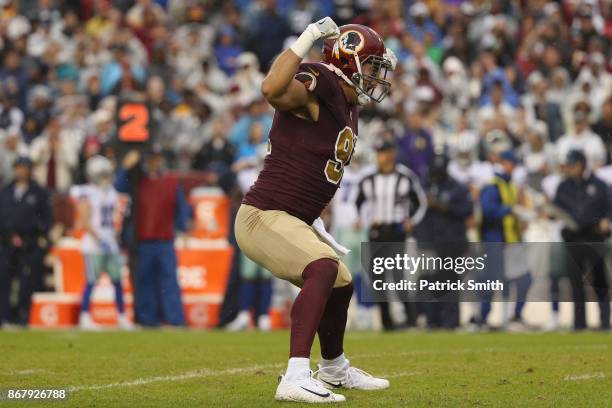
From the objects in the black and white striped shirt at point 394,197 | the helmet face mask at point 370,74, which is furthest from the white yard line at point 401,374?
the black and white striped shirt at point 394,197

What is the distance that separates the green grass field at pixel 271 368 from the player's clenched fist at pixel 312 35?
1.69 m

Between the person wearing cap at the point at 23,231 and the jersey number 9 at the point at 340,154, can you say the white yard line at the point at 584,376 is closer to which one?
the jersey number 9 at the point at 340,154

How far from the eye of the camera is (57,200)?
50.5ft

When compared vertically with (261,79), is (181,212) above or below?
below

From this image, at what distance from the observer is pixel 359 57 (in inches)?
266

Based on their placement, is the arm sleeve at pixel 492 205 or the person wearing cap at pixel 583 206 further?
the arm sleeve at pixel 492 205

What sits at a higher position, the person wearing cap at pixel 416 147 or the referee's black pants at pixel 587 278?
the person wearing cap at pixel 416 147

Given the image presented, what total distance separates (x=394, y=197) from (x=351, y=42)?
6.50 meters

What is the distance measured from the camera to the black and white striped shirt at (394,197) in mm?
13185

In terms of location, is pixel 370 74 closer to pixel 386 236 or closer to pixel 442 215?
pixel 386 236

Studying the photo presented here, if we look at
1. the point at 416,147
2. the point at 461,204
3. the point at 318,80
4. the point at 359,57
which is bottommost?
the point at 461,204

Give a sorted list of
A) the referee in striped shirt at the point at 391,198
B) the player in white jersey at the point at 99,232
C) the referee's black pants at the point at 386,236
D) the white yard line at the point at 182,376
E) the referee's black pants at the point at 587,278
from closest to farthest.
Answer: the white yard line at the point at 182,376 → the referee's black pants at the point at 587,278 → the referee's black pants at the point at 386,236 → the referee in striped shirt at the point at 391,198 → the player in white jersey at the point at 99,232

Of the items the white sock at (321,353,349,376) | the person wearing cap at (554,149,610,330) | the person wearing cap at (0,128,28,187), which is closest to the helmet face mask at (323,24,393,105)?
the white sock at (321,353,349,376)

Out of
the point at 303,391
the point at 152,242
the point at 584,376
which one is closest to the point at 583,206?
the point at 152,242
